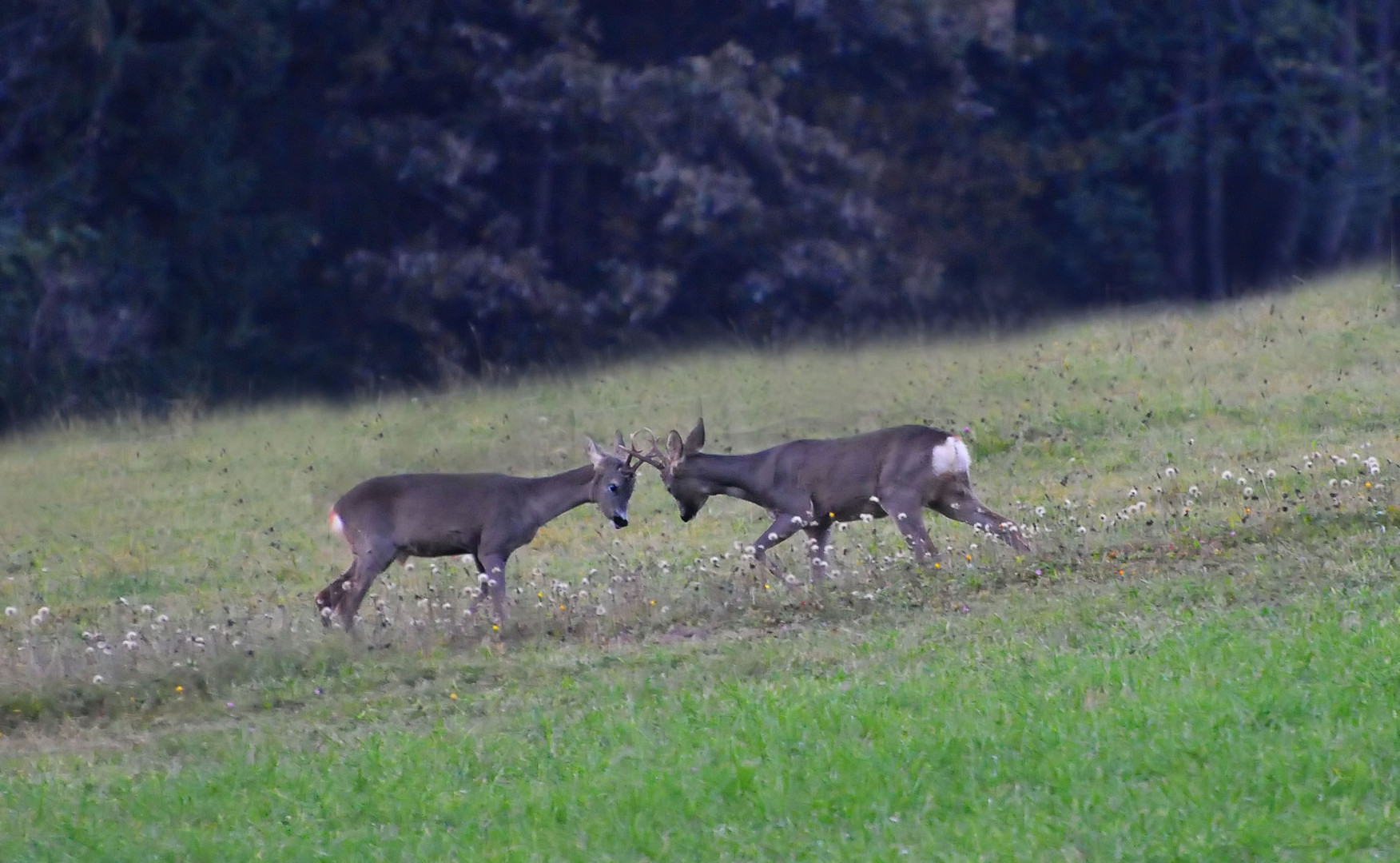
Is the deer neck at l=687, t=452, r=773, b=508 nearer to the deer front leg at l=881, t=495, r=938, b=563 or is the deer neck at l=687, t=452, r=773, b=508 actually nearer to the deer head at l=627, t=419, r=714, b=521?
the deer head at l=627, t=419, r=714, b=521

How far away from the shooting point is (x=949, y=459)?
14.0 m

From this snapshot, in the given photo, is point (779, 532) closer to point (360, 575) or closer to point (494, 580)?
point (494, 580)

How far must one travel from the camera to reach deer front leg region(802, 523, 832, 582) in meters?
13.0

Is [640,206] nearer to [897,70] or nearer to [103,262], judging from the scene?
[897,70]

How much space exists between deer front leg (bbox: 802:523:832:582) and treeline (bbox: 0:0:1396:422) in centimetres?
1555

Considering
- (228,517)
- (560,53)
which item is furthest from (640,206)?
(228,517)

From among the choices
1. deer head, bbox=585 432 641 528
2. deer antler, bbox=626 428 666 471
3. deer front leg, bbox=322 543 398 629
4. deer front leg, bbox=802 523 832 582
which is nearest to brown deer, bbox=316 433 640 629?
deer front leg, bbox=322 543 398 629

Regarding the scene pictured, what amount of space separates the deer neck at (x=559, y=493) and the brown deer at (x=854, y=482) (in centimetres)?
41

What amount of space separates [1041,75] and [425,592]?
2484cm

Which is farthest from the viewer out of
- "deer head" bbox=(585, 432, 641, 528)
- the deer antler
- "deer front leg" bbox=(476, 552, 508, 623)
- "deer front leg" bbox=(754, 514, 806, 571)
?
the deer antler

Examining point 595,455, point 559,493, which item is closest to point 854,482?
point 595,455

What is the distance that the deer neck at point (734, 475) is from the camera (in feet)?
49.4

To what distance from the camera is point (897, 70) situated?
1356 inches

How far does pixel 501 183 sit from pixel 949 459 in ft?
65.8
